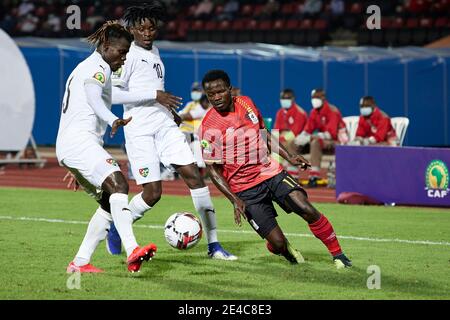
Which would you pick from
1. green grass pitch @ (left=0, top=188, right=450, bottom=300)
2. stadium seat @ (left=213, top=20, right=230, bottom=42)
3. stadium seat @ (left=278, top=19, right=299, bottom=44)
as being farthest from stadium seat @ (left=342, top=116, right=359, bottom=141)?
stadium seat @ (left=213, top=20, right=230, bottom=42)

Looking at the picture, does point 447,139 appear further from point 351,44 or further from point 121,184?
point 121,184

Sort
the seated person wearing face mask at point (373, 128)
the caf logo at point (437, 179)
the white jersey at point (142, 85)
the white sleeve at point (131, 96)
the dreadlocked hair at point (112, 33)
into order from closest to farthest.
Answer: the dreadlocked hair at point (112, 33)
the white sleeve at point (131, 96)
the white jersey at point (142, 85)
the caf logo at point (437, 179)
the seated person wearing face mask at point (373, 128)

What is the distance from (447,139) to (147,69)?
605 inches

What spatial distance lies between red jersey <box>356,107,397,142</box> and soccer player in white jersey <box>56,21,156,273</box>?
11.0m

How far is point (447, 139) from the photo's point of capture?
971 inches

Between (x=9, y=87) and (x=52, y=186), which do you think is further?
(x=9, y=87)

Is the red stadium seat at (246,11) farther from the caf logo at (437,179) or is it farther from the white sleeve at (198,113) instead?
the caf logo at (437,179)

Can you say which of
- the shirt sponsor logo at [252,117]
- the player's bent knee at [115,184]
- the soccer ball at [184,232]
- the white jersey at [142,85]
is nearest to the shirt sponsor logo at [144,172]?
the white jersey at [142,85]

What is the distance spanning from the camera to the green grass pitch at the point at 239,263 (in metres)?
8.09

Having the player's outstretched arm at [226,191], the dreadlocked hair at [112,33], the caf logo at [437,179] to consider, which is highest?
the dreadlocked hair at [112,33]

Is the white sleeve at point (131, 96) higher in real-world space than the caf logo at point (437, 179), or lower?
higher

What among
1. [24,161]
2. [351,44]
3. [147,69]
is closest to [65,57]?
[24,161]

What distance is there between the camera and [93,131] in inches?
352

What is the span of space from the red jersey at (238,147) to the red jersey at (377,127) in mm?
9921
